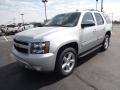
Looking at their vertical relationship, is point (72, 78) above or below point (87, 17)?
below

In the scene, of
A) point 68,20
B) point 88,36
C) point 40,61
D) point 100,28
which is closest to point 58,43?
point 40,61

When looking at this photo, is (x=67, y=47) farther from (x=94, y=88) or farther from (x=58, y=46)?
(x=94, y=88)

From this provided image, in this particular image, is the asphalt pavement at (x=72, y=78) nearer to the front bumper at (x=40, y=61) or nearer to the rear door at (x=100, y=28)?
Result: the front bumper at (x=40, y=61)

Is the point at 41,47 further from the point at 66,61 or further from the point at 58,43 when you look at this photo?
the point at 66,61

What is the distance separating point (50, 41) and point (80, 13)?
77.8 inches

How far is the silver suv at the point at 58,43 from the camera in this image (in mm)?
4277

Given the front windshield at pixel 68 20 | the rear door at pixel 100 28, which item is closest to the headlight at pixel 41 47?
the front windshield at pixel 68 20

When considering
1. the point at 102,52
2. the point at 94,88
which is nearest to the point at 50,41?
the point at 94,88

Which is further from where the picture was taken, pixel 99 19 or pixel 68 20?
pixel 99 19

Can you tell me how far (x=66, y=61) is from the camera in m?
4.99

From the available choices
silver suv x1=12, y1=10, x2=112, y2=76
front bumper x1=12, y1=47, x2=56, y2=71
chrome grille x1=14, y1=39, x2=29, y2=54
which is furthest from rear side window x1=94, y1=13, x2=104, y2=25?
chrome grille x1=14, y1=39, x2=29, y2=54

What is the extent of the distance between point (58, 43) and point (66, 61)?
78 centimetres

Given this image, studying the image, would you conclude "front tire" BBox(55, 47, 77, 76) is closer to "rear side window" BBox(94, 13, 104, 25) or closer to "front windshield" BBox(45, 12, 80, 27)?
"front windshield" BBox(45, 12, 80, 27)

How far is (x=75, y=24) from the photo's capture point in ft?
17.4
